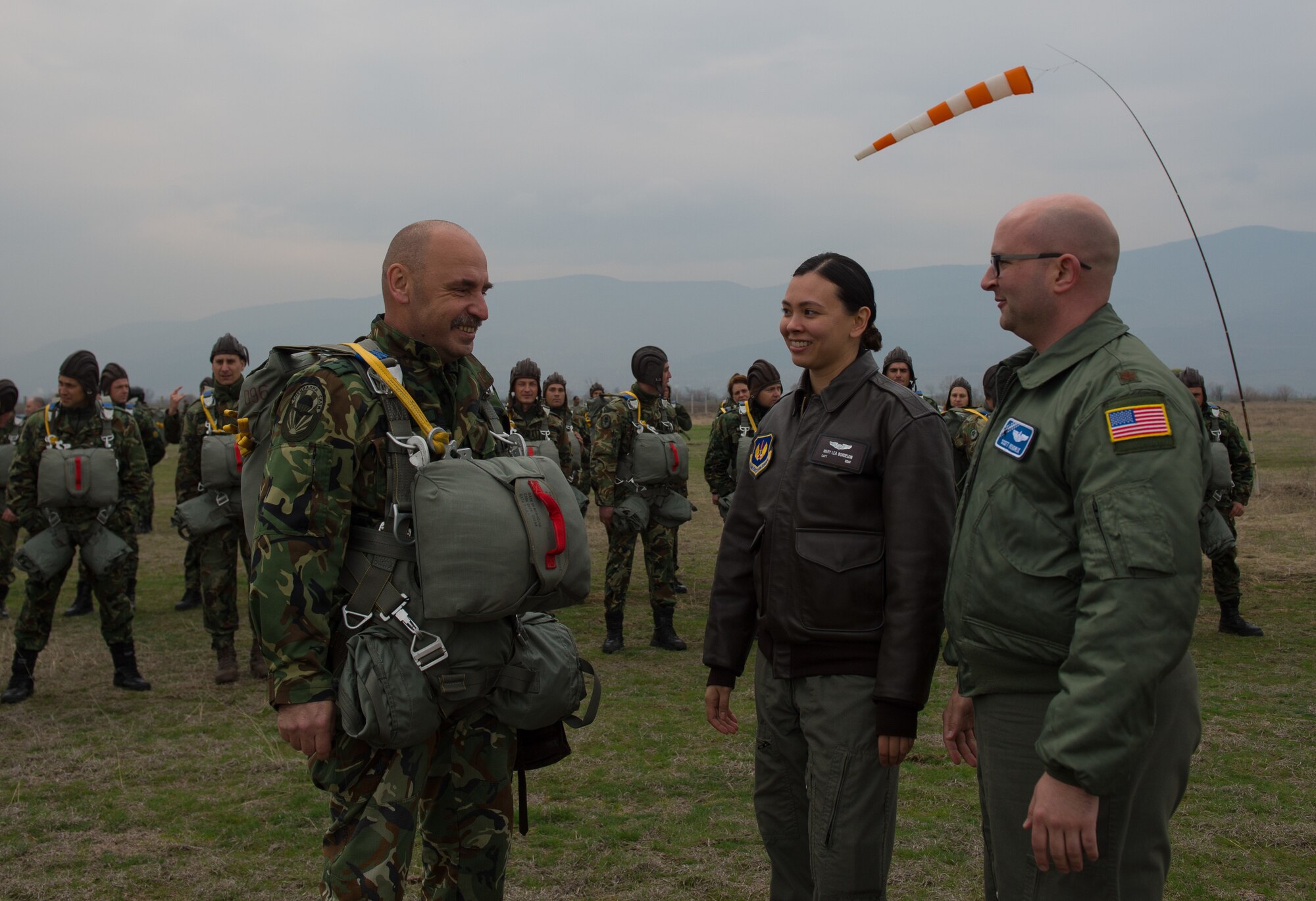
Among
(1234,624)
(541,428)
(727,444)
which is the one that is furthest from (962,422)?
(541,428)

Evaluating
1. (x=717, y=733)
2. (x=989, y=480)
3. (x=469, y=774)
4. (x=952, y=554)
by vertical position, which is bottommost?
(x=717, y=733)

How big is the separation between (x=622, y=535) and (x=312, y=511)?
6.47 m

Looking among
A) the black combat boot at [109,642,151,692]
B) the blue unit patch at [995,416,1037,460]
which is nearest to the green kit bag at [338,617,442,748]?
the blue unit patch at [995,416,1037,460]

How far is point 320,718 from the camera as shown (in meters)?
2.70

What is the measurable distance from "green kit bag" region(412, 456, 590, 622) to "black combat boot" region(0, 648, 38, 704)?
6.26 m

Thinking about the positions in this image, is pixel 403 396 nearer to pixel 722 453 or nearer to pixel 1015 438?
pixel 1015 438

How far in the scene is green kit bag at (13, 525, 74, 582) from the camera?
7188mm

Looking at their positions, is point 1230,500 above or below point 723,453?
below

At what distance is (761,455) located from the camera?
3.46m

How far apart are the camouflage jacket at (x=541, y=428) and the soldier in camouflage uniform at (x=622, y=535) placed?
4.62 feet

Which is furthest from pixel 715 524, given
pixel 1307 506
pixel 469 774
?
pixel 469 774

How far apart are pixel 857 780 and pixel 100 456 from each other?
21.5 ft

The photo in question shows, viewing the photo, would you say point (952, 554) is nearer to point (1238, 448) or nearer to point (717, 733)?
point (717, 733)

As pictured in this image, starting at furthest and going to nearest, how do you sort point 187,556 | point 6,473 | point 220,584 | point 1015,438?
point 187,556
point 6,473
point 220,584
point 1015,438
